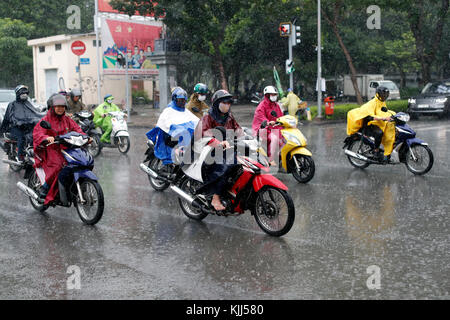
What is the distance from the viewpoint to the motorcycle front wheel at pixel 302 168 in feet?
32.6

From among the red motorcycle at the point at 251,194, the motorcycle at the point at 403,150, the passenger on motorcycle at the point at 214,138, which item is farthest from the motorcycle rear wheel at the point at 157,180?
the motorcycle at the point at 403,150

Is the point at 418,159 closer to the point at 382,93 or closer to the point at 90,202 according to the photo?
the point at 382,93

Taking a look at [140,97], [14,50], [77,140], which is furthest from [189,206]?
[14,50]

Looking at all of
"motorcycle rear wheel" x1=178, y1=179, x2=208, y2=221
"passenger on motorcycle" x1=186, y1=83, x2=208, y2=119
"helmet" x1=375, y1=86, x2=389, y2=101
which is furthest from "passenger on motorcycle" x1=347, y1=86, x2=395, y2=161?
"motorcycle rear wheel" x1=178, y1=179, x2=208, y2=221

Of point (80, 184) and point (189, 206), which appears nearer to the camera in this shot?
point (80, 184)

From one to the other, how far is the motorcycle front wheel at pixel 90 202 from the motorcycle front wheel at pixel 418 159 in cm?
610

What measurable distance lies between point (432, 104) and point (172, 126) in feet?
58.2

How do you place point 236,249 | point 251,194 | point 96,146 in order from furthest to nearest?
1. point 96,146
2. point 251,194
3. point 236,249

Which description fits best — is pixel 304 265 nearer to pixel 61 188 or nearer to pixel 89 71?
pixel 61 188

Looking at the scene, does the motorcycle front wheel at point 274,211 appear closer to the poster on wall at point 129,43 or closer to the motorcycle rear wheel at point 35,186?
the motorcycle rear wheel at point 35,186

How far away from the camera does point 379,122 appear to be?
10883 millimetres

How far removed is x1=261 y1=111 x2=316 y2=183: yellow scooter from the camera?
991 centimetres

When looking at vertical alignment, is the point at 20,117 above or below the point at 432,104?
above

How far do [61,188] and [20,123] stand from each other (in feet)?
15.1
